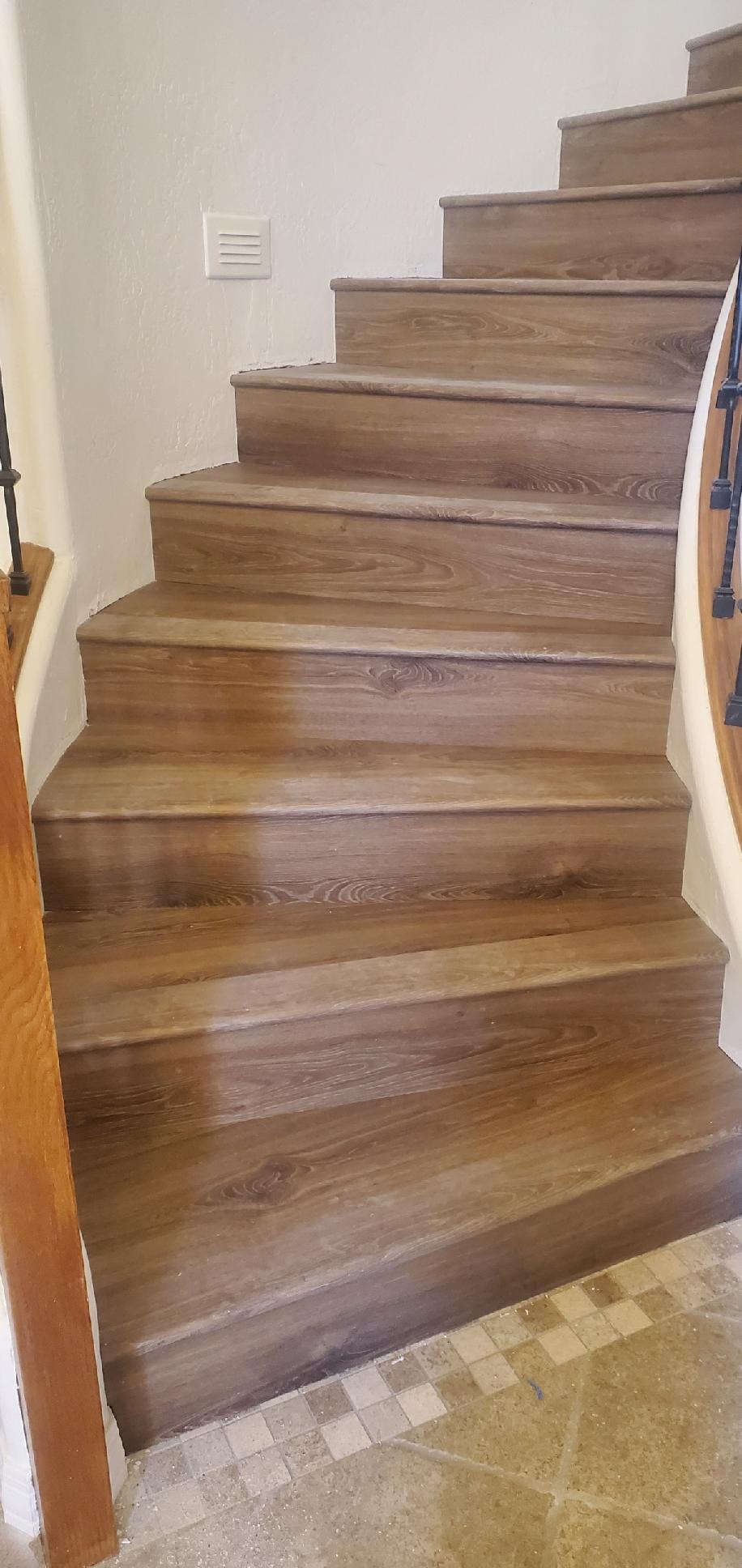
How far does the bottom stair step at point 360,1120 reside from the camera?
129 cm

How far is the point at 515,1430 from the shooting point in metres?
1.29

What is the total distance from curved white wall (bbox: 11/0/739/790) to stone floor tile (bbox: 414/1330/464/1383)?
1.32 m

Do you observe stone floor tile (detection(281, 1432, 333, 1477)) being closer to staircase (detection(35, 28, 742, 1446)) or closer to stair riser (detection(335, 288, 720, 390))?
staircase (detection(35, 28, 742, 1446))

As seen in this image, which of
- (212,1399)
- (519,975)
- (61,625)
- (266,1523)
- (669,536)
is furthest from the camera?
(669,536)

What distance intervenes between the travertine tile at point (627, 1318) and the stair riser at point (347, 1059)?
1.01 feet

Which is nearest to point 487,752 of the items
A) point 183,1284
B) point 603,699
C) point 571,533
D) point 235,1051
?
point 603,699

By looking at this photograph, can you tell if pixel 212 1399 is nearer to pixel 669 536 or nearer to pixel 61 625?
pixel 61 625

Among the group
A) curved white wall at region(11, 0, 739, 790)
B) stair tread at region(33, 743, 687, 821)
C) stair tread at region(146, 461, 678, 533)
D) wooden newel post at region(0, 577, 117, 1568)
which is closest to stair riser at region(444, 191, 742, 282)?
curved white wall at region(11, 0, 739, 790)

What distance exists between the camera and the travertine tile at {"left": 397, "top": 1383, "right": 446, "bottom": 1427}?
1303 mm

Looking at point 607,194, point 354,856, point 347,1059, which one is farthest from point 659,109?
point 347,1059

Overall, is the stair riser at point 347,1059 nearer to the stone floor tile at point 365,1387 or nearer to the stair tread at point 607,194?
the stone floor tile at point 365,1387

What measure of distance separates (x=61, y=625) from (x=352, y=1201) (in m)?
1.05

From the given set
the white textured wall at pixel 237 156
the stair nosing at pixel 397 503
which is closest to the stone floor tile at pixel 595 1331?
the stair nosing at pixel 397 503

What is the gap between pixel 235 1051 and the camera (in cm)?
149
